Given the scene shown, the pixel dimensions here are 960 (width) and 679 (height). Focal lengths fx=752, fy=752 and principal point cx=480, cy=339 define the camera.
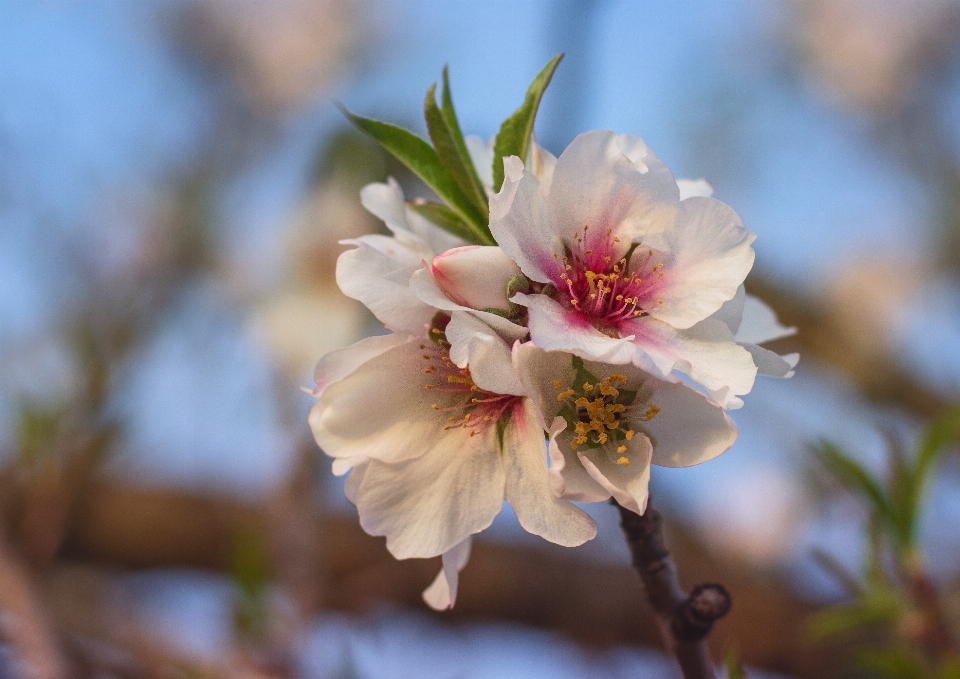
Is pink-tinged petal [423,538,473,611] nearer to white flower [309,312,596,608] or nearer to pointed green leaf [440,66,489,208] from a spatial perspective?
white flower [309,312,596,608]

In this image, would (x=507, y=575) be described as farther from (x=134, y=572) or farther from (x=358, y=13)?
(x=358, y=13)

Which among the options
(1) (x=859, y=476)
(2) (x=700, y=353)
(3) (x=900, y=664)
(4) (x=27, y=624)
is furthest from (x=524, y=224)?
(4) (x=27, y=624)

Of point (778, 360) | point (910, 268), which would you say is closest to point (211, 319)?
point (778, 360)

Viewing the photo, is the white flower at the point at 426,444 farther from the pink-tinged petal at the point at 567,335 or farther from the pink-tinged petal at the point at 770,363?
the pink-tinged petal at the point at 770,363

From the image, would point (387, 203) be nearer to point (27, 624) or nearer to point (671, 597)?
point (671, 597)

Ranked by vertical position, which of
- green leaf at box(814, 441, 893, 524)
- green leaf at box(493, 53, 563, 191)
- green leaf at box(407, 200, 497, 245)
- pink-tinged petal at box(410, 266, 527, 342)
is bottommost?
green leaf at box(814, 441, 893, 524)

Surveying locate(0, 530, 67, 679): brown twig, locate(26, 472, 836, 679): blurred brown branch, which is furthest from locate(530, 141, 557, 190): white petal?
locate(26, 472, 836, 679): blurred brown branch
